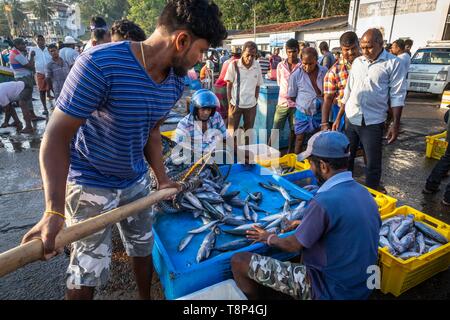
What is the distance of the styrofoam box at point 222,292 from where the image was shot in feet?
7.40

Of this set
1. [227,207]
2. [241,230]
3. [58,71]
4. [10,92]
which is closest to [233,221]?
[241,230]

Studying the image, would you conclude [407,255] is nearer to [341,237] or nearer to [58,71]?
[341,237]

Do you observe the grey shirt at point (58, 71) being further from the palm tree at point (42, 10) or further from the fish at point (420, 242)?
the palm tree at point (42, 10)

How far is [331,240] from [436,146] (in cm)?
561

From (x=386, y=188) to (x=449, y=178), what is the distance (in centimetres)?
135

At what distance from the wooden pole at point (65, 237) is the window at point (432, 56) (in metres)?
14.6

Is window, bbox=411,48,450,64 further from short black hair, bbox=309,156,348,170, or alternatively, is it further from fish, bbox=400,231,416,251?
short black hair, bbox=309,156,348,170

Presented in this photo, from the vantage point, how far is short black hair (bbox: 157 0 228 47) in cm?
159

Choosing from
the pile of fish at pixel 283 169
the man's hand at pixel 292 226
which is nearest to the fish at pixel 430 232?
the man's hand at pixel 292 226

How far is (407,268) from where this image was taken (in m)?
2.55

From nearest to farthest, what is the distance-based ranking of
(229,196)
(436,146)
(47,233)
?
(47,233) < (229,196) < (436,146)

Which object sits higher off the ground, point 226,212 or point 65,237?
point 65,237

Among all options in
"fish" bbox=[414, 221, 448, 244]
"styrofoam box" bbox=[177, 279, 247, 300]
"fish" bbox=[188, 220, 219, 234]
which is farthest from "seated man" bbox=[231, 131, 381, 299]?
"fish" bbox=[414, 221, 448, 244]
